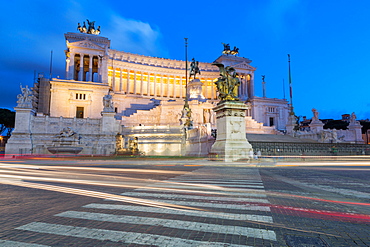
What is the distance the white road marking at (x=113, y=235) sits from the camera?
321cm

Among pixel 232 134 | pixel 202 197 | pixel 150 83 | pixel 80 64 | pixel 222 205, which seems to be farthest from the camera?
pixel 150 83

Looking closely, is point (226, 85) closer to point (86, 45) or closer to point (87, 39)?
point (86, 45)

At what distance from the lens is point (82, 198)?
20.6 ft

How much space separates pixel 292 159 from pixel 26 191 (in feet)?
67.2

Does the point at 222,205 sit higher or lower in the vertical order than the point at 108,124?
lower

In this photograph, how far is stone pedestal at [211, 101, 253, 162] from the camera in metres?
17.0

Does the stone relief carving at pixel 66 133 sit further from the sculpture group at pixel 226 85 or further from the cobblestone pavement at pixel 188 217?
the cobblestone pavement at pixel 188 217

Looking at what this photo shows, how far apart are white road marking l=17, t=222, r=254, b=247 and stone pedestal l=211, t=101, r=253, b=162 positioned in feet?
45.0

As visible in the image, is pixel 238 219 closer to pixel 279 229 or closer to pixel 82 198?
pixel 279 229

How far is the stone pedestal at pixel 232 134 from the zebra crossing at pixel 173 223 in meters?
10.8

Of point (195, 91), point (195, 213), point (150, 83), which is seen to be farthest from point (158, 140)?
point (150, 83)

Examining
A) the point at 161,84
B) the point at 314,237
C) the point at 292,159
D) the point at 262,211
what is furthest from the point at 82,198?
the point at 161,84

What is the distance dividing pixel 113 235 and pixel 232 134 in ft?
47.5

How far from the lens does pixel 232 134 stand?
56.9ft
